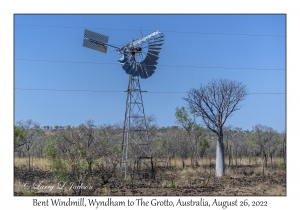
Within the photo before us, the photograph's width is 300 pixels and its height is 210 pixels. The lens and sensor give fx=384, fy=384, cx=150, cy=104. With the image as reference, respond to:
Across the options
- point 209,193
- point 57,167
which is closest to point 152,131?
point 209,193

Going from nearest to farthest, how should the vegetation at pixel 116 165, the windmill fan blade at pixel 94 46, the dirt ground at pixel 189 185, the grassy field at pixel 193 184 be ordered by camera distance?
the vegetation at pixel 116 165 → the dirt ground at pixel 189 185 → the grassy field at pixel 193 184 → the windmill fan blade at pixel 94 46

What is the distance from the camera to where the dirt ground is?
12.0 m

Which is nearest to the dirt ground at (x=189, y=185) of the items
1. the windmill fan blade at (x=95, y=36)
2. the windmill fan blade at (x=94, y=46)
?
the windmill fan blade at (x=94, y=46)

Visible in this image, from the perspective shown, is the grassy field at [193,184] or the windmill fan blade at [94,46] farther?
the windmill fan blade at [94,46]

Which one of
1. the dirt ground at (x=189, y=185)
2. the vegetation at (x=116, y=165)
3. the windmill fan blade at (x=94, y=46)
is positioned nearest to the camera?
the vegetation at (x=116, y=165)

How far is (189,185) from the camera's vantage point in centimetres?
1403

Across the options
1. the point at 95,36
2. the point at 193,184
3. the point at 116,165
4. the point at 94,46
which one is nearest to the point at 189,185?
the point at 193,184

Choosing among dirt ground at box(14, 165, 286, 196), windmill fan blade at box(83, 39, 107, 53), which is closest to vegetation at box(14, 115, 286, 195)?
dirt ground at box(14, 165, 286, 196)

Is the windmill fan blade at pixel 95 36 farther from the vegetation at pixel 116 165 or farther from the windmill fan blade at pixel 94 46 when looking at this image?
the vegetation at pixel 116 165

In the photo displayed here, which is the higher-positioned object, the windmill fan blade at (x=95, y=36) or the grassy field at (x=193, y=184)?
the windmill fan blade at (x=95, y=36)

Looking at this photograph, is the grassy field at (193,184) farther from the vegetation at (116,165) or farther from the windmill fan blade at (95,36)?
the windmill fan blade at (95,36)

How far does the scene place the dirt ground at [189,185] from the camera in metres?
12.0

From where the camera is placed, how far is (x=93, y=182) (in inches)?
392
